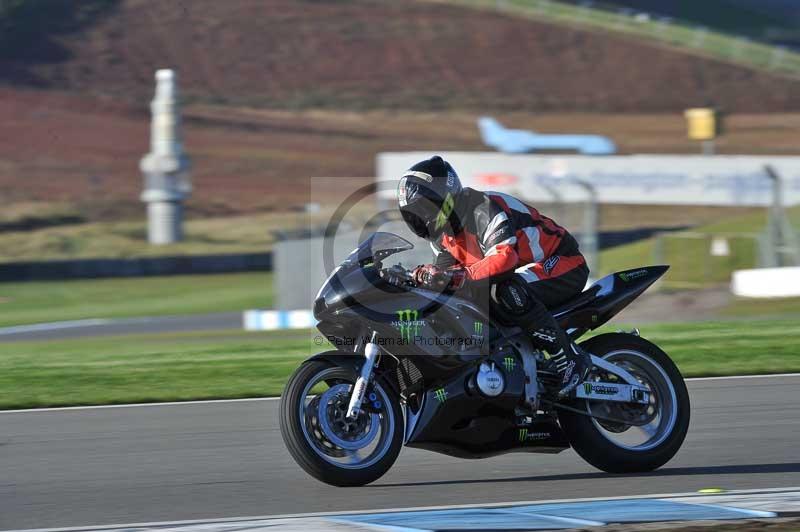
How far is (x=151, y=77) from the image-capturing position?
2366 inches

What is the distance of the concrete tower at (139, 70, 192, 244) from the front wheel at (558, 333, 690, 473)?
31659 mm

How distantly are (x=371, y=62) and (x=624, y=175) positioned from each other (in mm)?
39933

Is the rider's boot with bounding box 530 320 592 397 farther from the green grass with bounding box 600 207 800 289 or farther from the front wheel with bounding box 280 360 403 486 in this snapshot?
the green grass with bounding box 600 207 800 289

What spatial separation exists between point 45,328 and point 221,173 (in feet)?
95.1

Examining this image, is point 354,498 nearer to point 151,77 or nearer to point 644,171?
point 644,171

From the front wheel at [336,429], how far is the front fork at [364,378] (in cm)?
5

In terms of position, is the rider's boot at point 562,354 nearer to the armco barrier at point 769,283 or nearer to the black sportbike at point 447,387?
the black sportbike at point 447,387

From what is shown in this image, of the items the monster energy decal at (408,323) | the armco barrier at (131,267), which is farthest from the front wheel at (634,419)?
the armco barrier at (131,267)

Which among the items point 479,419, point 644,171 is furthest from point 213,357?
point 644,171

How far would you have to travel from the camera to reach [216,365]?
12.5 m

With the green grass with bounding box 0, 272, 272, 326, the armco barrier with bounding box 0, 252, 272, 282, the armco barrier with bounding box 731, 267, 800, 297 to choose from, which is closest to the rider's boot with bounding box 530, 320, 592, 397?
the armco barrier with bounding box 731, 267, 800, 297

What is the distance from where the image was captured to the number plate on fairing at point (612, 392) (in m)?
6.93

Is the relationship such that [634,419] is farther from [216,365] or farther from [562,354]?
[216,365]

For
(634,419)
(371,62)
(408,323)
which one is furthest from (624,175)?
(371,62)
